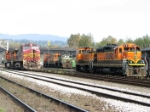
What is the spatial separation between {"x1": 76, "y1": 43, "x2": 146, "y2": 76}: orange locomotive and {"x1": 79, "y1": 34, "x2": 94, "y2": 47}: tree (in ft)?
329

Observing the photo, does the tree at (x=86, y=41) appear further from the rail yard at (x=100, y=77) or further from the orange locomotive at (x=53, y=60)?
the rail yard at (x=100, y=77)

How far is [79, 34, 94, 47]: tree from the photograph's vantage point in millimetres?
130375

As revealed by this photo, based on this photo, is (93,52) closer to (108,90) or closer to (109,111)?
(108,90)

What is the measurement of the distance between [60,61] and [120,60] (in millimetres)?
28262

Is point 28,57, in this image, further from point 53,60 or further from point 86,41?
point 86,41

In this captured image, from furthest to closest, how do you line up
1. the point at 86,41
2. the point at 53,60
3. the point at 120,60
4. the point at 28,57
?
the point at 86,41
the point at 53,60
the point at 28,57
the point at 120,60

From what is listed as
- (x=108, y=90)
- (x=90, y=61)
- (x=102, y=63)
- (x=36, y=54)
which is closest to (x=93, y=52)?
(x=90, y=61)

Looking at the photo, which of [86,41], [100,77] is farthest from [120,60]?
[86,41]

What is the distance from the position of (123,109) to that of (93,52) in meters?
20.3

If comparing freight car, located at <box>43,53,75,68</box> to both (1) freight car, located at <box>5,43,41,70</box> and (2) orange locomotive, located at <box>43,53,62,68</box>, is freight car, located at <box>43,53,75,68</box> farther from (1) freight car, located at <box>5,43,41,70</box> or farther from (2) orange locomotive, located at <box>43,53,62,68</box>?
(1) freight car, located at <box>5,43,41,70</box>

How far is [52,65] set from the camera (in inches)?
2251

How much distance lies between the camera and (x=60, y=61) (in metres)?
51.8

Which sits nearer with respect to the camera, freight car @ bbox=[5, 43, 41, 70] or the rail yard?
the rail yard

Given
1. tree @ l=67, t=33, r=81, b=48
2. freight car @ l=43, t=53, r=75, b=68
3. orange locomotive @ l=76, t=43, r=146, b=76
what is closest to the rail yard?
orange locomotive @ l=76, t=43, r=146, b=76
